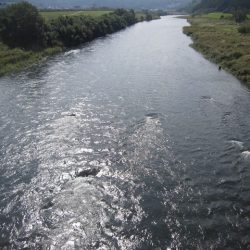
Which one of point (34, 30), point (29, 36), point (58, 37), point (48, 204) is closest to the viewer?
point (48, 204)

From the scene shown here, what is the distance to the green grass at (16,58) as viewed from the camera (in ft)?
214

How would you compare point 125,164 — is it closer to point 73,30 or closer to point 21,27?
point 21,27

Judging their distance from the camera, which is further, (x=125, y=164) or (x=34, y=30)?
(x=34, y=30)

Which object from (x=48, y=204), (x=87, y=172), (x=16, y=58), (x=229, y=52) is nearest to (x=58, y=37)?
(x=16, y=58)

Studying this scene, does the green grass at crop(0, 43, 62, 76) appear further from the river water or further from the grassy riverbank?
the grassy riverbank

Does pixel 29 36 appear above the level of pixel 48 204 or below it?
below

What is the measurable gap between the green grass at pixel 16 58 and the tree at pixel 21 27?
4.29 meters

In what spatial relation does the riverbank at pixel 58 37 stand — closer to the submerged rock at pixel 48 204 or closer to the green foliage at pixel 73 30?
the green foliage at pixel 73 30

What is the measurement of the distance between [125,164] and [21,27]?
64.1 metres

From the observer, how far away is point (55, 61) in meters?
73.8

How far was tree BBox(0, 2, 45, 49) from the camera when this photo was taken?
83.2m

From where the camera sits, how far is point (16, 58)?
70625mm

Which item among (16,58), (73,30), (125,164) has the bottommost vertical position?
(73,30)

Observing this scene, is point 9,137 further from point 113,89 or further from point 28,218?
point 113,89
